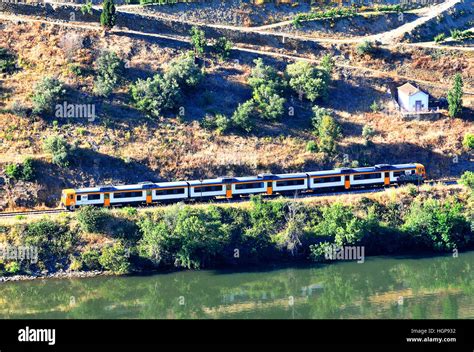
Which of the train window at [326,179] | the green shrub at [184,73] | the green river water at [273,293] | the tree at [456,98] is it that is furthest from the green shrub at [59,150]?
the tree at [456,98]

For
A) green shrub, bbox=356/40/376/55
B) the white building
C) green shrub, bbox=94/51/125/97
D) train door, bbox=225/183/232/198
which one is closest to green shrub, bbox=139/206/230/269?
train door, bbox=225/183/232/198

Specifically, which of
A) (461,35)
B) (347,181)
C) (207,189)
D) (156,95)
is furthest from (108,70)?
(461,35)

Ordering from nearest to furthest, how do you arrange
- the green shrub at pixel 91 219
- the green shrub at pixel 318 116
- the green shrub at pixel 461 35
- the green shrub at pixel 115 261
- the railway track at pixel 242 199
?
the green shrub at pixel 115 261
the green shrub at pixel 91 219
the railway track at pixel 242 199
the green shrub at pixel 318 116
the green shrub at pixel 461 35

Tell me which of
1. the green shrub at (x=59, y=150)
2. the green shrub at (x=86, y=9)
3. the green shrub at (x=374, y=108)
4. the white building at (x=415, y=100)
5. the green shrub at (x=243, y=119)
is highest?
the green shrub at (x=86, y=9)

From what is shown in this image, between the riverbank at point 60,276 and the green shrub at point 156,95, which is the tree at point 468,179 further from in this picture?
A: the riverbank at point 60,276

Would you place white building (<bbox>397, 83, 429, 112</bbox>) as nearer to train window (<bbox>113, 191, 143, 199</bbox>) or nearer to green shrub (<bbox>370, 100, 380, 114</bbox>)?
green shrub (<bbox>370, 100, 380, 114</bbox>)

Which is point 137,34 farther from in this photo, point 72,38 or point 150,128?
point 150,128

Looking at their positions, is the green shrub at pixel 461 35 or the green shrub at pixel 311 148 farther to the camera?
the green shrub at pixel 461 35
